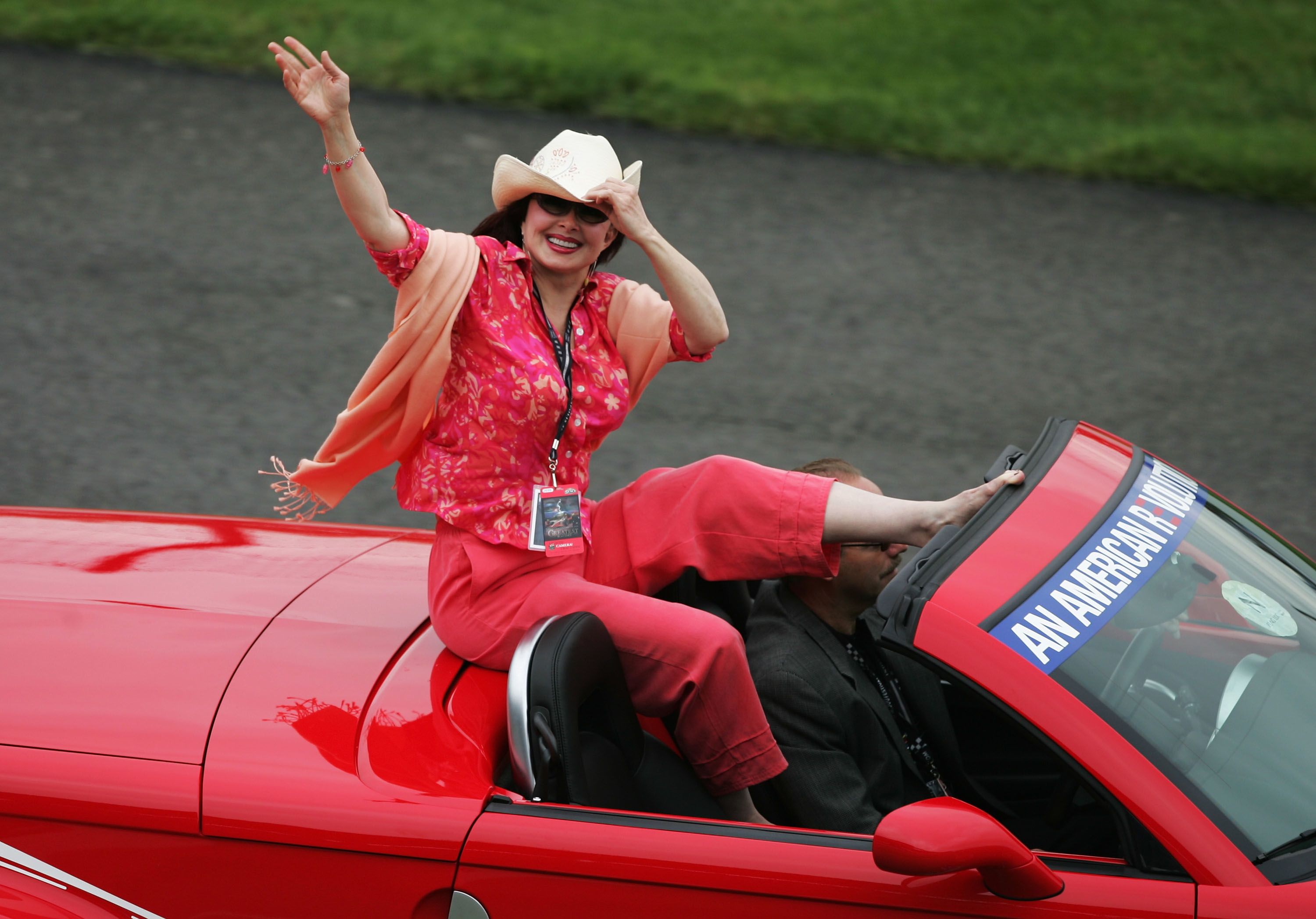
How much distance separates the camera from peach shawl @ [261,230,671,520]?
8.73 ft

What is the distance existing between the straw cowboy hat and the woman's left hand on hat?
0.08 feet

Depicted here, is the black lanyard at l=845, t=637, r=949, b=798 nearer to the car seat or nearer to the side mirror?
the car seat

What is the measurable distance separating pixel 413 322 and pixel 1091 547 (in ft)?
4.31

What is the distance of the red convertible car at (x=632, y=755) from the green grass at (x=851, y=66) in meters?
6.53

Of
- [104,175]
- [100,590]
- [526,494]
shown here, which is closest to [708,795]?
[526,494]

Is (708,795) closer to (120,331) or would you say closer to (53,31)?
(120,331)

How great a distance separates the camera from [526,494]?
9.11ft

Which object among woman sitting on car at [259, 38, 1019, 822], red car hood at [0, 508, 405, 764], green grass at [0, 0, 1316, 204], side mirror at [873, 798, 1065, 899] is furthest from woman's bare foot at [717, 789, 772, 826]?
green grass at [0, 0, 1316, 204]

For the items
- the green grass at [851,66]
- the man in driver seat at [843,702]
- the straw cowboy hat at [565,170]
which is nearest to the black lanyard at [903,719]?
the man in driver seat at [843,702]

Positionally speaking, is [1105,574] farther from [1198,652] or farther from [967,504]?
[967,504]

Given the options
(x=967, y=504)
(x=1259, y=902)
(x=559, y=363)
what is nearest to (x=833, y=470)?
(x=967, y=504)

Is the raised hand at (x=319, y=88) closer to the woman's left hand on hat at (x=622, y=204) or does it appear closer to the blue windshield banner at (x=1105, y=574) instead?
the woman's left hand on hat at (x=622, y=204)

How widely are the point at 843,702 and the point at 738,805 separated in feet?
0.97

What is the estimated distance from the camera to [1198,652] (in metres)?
2.36
